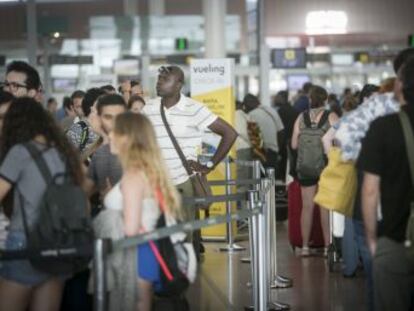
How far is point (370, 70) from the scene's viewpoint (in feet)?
123

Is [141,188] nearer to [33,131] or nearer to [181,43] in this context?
[33,131]

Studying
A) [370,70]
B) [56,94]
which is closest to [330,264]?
[56,94]

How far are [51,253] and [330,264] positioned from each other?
5.76 m

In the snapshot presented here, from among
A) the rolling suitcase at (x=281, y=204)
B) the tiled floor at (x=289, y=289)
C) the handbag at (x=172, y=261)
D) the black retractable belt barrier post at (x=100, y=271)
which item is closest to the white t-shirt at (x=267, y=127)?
the rolling suitcase at (x=281, y=204)

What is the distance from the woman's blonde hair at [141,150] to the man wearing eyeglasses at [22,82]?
1.70 m

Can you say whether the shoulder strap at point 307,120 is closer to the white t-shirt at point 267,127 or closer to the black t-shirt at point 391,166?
the white t-shirt at point 267,127

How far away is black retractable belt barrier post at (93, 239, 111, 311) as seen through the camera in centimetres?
450

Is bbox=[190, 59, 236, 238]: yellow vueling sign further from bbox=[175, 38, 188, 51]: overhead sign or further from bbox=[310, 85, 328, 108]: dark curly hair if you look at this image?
bbox=[175, 38, 188, 51]: overhead sign

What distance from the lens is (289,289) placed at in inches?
360

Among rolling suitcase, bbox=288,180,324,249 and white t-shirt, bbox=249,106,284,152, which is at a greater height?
white t-shirt, bbox=249,106,284,152

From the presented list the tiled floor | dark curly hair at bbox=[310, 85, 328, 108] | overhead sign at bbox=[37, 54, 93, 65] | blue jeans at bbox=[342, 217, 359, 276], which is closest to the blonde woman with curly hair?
the tiled floor

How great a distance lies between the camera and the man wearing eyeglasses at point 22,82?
22.2 feet

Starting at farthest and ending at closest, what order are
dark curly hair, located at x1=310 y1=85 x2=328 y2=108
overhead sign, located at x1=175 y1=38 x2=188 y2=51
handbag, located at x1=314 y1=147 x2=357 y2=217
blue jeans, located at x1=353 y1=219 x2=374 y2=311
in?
overhead sign, located at x1=175 y1=38 x2=188 y2=51, dark curly hair, located at x1=310 y1=85 x2=328 y2=108, handbag, located at x1=314 y1=147 x2=357 y2=217, blue jeans, located at x1=353 y1=219 x2=374 y2=311

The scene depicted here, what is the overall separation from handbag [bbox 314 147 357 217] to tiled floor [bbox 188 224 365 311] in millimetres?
2759
